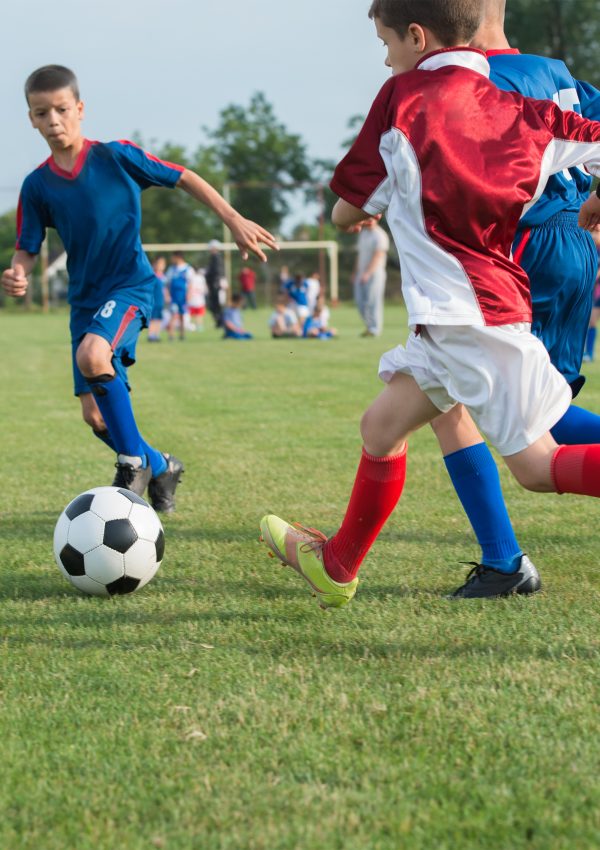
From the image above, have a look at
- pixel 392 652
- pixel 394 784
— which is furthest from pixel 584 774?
pixel 392 652

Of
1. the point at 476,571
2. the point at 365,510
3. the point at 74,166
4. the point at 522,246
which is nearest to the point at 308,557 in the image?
the point at 365,510

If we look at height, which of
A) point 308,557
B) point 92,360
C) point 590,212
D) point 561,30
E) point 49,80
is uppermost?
point 561,30

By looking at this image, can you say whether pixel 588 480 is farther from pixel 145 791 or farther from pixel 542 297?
pixel 145 791

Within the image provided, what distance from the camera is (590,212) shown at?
2.98 meters

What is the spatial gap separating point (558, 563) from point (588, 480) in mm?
1171

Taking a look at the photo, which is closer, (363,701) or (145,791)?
(145,791)

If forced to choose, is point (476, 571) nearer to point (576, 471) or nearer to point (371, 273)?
point (576, 471)

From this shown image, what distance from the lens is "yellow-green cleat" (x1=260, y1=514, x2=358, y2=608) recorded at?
327 cm

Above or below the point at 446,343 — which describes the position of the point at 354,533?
below

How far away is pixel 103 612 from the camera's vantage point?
3.35m

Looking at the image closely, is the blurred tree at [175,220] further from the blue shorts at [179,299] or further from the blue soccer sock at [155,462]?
the blue soccer sock at [155,462]

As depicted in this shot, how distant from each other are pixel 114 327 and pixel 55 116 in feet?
3.33

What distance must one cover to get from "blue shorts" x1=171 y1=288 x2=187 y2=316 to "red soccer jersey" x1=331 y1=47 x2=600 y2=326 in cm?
2057

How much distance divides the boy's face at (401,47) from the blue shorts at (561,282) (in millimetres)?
765
